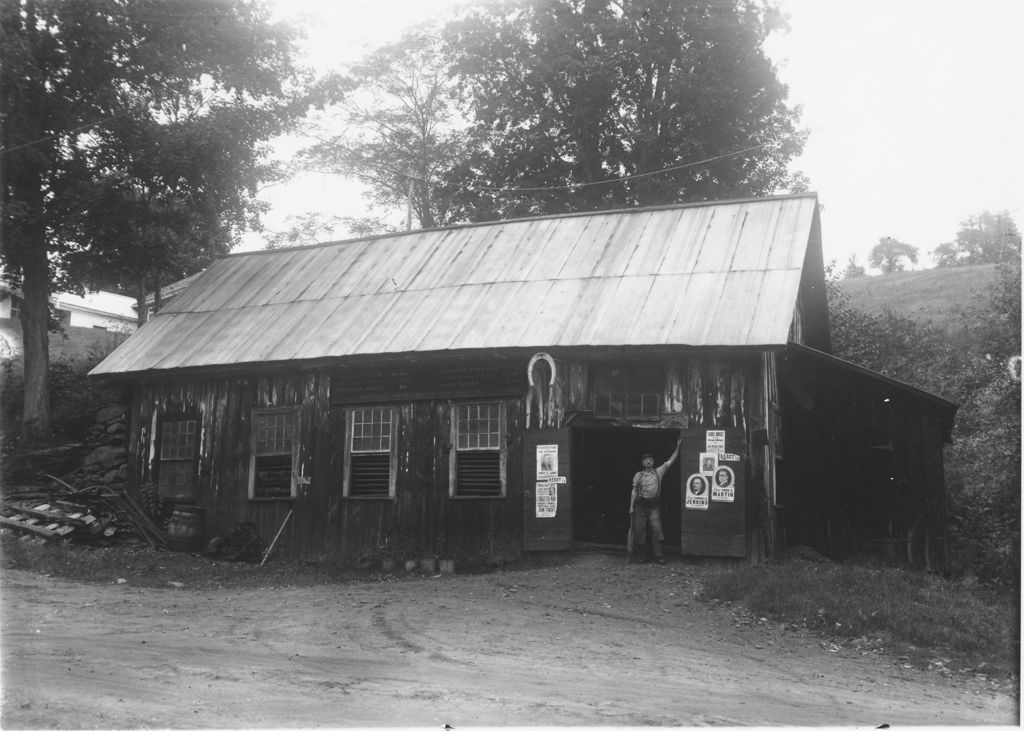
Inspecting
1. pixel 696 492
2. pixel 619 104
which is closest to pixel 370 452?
pixel 696 492

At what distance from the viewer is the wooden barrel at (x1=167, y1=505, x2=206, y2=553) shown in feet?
59.1

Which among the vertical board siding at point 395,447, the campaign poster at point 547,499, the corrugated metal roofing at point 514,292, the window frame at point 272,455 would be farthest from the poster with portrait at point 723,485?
the window frame at point 272,455

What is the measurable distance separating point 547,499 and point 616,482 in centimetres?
497

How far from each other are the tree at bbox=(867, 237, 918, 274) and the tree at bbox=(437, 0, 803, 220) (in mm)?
64522

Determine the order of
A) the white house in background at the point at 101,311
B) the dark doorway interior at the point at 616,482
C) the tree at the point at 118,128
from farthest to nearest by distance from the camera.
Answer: the white house in background at the point at 101,311 → the tree at the point at 118,128 → the dark doorway interior at the point at 616,482

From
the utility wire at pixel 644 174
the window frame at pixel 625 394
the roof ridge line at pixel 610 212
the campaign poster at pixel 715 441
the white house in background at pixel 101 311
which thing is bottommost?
the campaign poster at pixel 715 441

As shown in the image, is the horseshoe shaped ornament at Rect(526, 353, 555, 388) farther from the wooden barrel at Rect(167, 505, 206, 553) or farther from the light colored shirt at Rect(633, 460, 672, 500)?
the wooden barrel at Rect(167, 505, 206, 553)

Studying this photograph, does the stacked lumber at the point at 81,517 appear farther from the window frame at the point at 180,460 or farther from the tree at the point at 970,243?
the tree at the point at 970,243

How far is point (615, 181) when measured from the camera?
3092 centimetres

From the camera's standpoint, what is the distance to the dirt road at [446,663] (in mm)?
7473

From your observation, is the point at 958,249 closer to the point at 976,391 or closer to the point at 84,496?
the point at 976,391

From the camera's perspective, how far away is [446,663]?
9219 millimetres

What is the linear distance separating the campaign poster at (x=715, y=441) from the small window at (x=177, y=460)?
976 centimetres

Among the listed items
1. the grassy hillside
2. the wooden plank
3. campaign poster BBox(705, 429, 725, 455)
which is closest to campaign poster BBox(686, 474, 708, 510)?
campaign poster BBox(705, 429, 725, 455)
